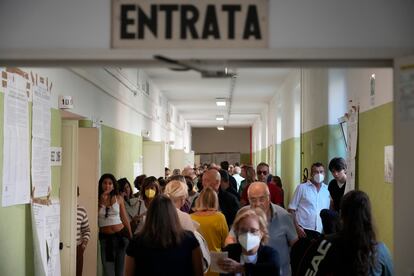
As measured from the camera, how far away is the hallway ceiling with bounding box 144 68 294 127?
42.6ft

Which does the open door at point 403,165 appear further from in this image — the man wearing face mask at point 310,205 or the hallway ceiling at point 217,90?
the hallway ceiling at point 217,90

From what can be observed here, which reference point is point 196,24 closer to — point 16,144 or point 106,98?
point 16,144

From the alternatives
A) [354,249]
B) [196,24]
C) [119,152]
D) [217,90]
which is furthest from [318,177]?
[217,90]

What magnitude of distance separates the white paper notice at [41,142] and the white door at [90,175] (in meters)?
1.39

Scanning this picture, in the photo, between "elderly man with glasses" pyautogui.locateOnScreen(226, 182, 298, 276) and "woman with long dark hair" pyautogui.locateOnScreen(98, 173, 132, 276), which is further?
"woman with long dark hair" pyautogui.locateOnScreen(98, 173, 132, 276)

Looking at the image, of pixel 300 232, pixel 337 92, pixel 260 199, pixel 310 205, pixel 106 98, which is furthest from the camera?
pixel 106 98

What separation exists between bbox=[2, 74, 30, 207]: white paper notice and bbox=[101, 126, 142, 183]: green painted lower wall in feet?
10.7

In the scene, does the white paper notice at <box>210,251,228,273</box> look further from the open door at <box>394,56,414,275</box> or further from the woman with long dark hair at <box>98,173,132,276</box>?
the woman with long dark hair at <box>98,173,132,276</box>

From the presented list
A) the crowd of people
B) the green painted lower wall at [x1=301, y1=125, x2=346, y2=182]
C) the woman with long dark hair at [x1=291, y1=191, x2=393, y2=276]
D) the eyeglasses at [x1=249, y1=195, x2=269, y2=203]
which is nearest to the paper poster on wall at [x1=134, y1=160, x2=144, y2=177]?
the green painted lower wall at [x1=301, y1=125, x2=346, y2=182]

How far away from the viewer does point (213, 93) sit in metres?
16.2

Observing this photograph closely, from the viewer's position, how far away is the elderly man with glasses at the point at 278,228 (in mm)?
4637

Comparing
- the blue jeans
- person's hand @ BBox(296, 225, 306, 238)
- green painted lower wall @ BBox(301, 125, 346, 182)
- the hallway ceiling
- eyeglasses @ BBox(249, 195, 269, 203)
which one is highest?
the hallway ceiling

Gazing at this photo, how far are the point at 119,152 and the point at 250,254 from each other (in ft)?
19.1

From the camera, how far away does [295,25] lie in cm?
314
